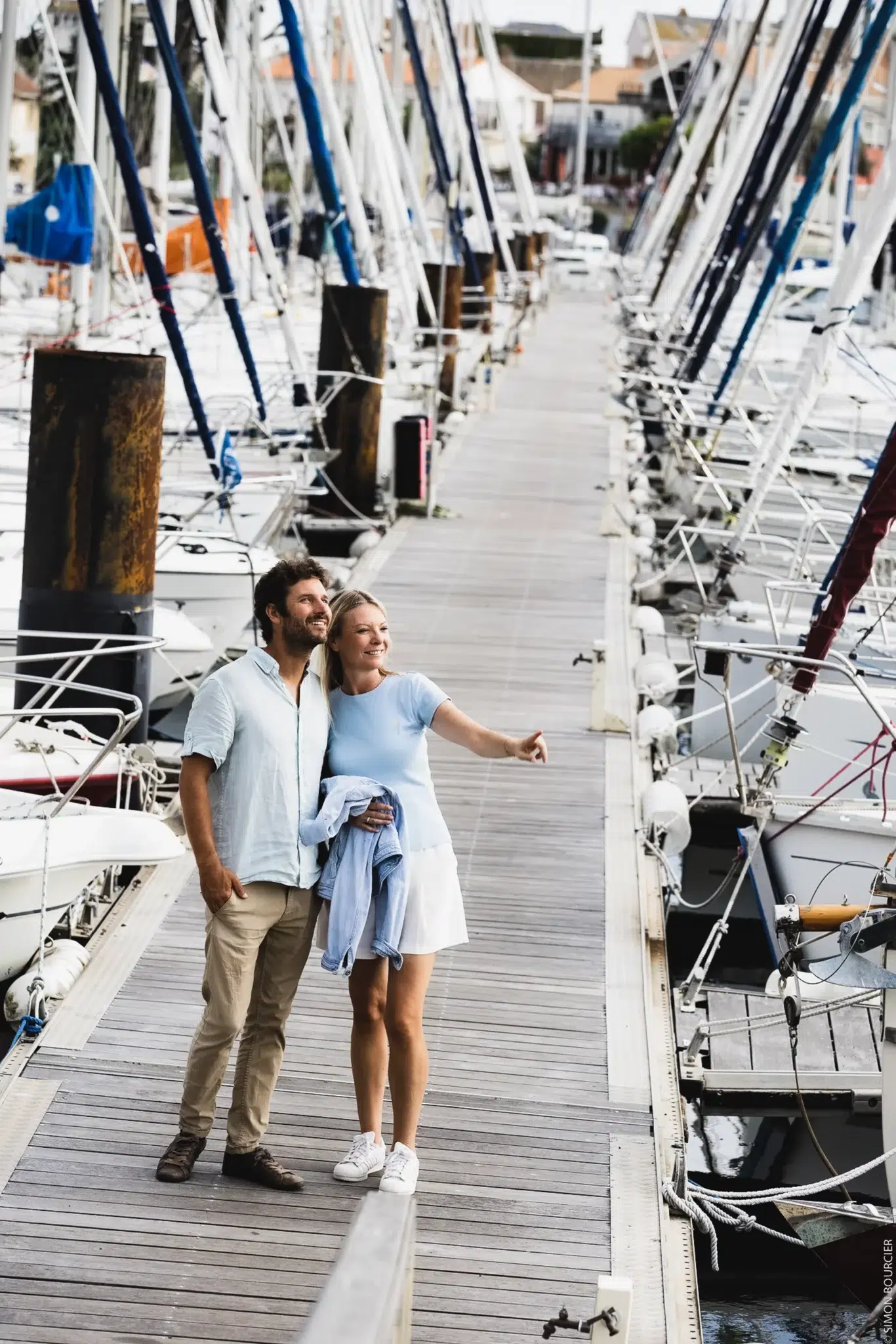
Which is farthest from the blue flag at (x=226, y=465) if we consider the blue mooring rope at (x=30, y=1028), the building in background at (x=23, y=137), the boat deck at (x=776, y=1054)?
the building in background at (x=23, y=137)

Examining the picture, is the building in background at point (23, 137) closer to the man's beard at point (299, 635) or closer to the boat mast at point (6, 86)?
the boat mast at point (6, 86)

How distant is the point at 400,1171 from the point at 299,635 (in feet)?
5.19

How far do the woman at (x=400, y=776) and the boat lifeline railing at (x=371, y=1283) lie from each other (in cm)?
193

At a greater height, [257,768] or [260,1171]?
[257,768]

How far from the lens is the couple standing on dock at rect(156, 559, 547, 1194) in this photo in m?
5.10

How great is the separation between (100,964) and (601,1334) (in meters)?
3.31

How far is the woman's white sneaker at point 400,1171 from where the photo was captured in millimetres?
5324

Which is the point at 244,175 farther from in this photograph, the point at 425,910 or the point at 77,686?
the point at 425,910

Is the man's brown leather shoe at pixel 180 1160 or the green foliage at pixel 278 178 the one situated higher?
the man's brown leather shoe at pixel 180 1160

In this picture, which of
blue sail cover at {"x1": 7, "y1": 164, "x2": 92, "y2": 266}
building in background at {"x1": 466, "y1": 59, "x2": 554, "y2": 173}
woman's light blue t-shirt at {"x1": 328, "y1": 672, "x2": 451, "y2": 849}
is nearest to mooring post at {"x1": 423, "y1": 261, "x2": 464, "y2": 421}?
blue sail cover at {"x1": 7, "y1": 164, "x2": 92, "y2": 266}

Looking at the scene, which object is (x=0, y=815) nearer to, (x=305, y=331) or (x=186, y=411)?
(x=186, y=411)

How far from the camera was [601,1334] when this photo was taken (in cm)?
454

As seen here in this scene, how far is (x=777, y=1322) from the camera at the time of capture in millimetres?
7273

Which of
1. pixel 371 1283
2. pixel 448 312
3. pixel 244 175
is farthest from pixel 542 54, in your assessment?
pixel 371 1283
